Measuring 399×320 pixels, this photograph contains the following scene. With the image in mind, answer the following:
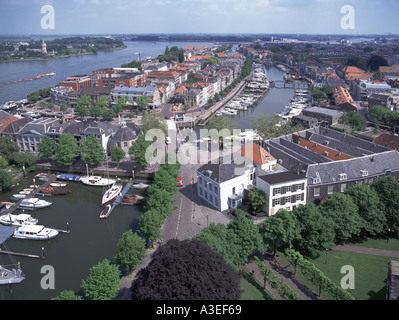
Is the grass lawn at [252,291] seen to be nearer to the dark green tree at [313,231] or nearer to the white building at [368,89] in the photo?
the dark green tree at [313,231]

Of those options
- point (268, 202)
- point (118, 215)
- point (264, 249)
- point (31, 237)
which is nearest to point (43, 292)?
point (31, 237)

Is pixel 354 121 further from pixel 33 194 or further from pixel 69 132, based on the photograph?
pixel 33 194

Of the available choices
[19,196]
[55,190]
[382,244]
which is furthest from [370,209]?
[19,196]

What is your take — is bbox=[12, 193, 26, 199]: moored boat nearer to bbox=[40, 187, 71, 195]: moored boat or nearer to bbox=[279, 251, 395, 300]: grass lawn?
bbox=[40, 187, 71, 195]: moored boat

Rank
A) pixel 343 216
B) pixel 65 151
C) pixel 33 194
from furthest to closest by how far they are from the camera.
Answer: pixel 65 151 < pixel 33 194 < pixel 343 216

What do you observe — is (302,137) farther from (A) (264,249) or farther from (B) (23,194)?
(B) (23,194)

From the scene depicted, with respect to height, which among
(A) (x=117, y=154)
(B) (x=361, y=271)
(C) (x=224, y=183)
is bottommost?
(B) (x=361, y=271)

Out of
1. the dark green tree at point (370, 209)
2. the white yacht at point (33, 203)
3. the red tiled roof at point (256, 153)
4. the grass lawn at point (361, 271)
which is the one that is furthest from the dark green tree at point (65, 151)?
the dark green tree at point (370, 209)
